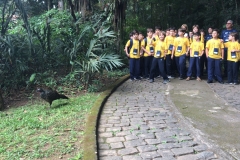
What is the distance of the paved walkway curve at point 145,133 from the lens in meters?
3.56

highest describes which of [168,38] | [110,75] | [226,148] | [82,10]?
[82,10]

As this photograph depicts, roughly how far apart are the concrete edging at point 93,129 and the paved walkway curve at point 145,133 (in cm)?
9

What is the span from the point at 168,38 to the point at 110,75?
2.29 metres

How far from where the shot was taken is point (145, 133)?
14.0 feet

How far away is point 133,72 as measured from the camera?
8898 mm

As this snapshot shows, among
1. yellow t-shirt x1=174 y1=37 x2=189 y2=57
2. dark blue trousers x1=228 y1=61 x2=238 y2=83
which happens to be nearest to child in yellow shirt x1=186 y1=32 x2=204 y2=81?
yellow t-shirt x1=174 y1=37 x2=189 y2=57

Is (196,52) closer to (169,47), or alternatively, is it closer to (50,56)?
(169,47)

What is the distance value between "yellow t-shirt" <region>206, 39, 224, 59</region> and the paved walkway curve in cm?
270

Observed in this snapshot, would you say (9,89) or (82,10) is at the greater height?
(82,10)

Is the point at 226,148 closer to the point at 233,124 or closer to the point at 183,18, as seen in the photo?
the point at 233,124

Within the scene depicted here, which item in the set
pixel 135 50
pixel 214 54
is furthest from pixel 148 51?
pixel 214 54

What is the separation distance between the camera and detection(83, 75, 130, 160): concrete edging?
11.3ft

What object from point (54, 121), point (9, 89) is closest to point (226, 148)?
point (54, 121)

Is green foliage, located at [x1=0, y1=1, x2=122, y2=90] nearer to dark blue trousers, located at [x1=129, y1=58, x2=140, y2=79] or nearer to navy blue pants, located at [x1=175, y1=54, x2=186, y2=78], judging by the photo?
dark blue trousers, located at [x1=129, y1=58, x2=140, y2=79]
